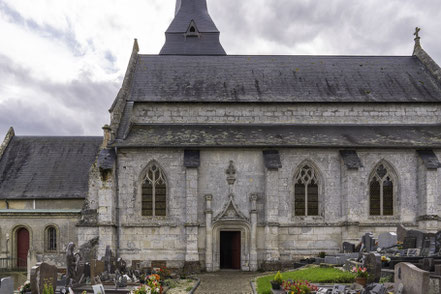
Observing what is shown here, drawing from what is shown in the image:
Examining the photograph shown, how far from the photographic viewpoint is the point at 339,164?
2517 centimetres

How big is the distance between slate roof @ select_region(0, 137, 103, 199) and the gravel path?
528 inches

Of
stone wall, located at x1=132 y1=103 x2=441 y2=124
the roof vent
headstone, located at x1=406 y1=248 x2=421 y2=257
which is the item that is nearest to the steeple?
the roof vent

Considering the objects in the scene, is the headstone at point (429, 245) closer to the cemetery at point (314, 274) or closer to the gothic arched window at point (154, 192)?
the cemetery at point (314, 274)

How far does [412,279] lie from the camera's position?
11859mm

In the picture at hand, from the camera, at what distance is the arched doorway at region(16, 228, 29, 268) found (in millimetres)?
31375

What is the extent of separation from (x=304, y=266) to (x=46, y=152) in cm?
2189

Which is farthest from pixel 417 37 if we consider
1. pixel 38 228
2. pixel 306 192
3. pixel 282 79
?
pixel 38 228

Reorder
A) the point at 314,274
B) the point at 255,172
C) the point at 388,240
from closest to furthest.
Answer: the point at 314,274 < the point at 388,240 < the point at 255,172

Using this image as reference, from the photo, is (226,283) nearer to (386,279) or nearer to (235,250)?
(235,250)

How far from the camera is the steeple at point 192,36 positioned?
44094mm

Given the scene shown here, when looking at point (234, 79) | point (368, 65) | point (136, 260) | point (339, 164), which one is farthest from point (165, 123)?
point (368, 65)

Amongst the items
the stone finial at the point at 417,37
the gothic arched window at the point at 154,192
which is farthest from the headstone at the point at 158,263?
the stone finial at the point at 417,37

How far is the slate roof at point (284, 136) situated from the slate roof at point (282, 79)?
5.60ft

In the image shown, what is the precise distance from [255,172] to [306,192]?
3.01 metres
